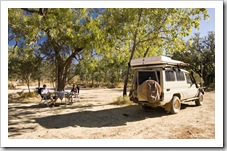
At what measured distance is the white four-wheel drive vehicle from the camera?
28.8 ft

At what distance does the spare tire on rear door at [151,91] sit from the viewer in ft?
28.5

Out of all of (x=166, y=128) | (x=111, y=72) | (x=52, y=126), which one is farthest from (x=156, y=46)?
(x=111, y=72)

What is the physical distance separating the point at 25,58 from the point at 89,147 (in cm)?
1404

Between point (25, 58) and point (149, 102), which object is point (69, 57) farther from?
point (149, 102)

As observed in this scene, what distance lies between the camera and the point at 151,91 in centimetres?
872

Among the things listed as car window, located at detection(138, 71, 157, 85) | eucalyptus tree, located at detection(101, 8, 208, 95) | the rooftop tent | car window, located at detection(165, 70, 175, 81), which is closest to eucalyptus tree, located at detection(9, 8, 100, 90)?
eucalyptus tree, located at detection(101, 8, 208, 95)

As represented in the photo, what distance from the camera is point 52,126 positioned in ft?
25.8

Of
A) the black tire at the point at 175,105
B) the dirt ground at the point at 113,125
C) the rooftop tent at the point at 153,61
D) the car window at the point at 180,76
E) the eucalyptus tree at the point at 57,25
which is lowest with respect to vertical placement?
the dirt ground at the point at 113,125

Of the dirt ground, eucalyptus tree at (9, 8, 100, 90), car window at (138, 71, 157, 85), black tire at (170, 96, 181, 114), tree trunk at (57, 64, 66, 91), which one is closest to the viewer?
the dirt ground

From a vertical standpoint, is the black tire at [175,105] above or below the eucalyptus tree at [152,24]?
below

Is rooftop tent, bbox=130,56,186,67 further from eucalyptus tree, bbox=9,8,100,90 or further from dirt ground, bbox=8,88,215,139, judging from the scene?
eucalyptus tree, bbox=9,8,100,90

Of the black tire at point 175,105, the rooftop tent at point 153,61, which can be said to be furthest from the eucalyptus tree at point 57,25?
the black tire at point 175,105

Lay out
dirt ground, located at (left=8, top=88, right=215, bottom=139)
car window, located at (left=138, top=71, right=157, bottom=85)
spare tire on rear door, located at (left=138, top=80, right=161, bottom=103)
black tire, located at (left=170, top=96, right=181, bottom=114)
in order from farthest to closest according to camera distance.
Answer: black tire, located at (left=170, top=96, right=181, bottom=114) < car window, located at (left=138, top=71, right=157, bottom=85) < spare tire on rear door, located at (left=138, top=80, right=161, bottom=103) < dirt ground, located at (left=8, top=88, right=215, bottom=139)

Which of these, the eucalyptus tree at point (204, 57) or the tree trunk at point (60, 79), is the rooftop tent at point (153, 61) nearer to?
the tree trunk at point (60, 79)
